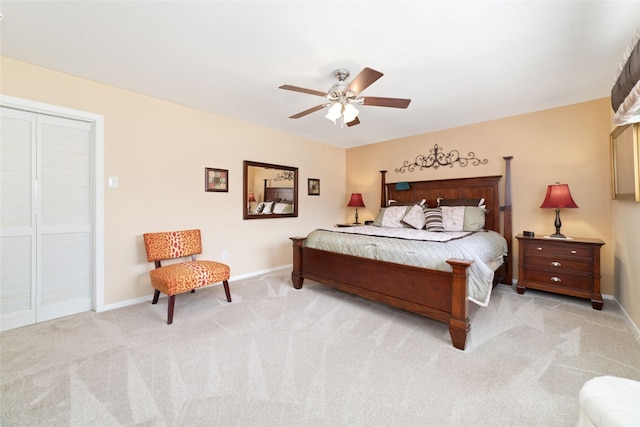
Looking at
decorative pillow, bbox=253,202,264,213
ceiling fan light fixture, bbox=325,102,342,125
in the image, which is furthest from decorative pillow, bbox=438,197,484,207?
decorative pillow, bbox=253,202,264,213

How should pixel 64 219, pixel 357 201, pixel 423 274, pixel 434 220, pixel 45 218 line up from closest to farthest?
pixel 423 274 → pixel 45 218 → pixel 64 219 → pixel 434 220 → pixel 357 201

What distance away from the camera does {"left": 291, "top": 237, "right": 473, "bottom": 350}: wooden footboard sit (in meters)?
2.11

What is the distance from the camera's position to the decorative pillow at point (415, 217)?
382 cm

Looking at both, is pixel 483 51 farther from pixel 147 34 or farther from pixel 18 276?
pixel 18 276

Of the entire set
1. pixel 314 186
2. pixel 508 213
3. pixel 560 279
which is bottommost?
pixel 560 279

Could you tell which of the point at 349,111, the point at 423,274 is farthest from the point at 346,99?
the point at 423,274

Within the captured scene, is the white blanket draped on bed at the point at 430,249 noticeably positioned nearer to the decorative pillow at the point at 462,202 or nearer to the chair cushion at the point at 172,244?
the decorative pillow at the point at 462,202

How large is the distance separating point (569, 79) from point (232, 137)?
409 cm

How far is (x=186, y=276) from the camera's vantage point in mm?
2654

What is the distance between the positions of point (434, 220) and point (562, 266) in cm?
146

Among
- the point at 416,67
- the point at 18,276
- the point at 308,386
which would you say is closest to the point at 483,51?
the point at 416,67

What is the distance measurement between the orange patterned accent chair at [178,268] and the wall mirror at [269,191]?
3.39ft

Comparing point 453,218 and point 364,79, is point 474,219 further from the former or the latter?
point 364,79

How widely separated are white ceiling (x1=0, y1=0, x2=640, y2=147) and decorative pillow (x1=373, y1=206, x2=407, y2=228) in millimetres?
1581
